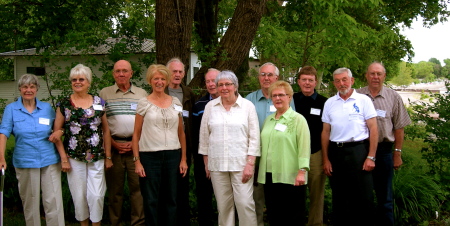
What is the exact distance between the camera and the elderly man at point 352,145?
4309 mm

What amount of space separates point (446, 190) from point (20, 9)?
28.5ft

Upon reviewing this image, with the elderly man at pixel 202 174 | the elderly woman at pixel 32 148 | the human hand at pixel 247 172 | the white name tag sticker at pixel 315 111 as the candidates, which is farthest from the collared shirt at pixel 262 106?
the elderly woman at pixel 32 148

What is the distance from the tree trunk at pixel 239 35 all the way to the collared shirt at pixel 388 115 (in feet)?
8.51

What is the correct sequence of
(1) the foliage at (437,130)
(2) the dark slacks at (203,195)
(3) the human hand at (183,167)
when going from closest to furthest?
(3) the human hand at (183,167)
(2) the dark slacks at (203,195)
(1) the foliage at (437,130)

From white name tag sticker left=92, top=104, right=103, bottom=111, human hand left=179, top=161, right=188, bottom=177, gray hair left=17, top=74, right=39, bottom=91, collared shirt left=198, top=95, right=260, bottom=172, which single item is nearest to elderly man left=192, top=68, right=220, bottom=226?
human hand left=179, top=161, right=188, bottom=177

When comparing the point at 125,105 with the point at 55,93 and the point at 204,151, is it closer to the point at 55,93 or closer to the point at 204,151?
the point at 204,151

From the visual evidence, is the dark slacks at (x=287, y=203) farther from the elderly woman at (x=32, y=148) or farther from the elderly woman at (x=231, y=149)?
the elderly woman at (x=32, y=148)

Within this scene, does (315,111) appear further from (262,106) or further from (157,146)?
(157,146)

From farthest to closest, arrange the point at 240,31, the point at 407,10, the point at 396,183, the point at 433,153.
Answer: the point at 407,10
the point at 240,31
the point at 433,153
the point at 396,183

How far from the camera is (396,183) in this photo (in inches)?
212

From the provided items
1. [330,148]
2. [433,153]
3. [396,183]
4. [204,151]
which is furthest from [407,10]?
[204,151]

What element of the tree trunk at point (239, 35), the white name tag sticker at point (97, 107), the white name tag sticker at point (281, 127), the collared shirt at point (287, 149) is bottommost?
the collared shirt at point (287, 149)

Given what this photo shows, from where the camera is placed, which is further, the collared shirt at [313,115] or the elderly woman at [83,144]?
the collared shirt at [313,115]

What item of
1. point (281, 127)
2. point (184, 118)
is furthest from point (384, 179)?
point (184, 118)
